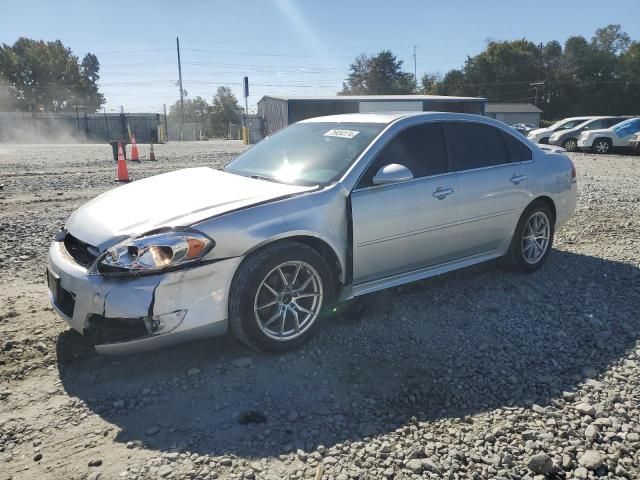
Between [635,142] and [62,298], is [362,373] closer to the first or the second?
[62,298]

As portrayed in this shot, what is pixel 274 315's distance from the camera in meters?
3.40

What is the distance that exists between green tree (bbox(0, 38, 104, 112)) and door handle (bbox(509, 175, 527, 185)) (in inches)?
3237

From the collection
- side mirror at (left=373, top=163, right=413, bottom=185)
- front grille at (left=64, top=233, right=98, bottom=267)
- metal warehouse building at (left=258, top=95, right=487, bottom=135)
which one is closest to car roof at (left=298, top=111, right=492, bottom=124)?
side mirror at (left=373, top=163, right=413, bottom=185)

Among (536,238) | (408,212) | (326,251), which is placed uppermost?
(408,212)

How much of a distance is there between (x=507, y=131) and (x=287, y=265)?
286 cm

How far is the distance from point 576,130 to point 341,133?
71.1 ft

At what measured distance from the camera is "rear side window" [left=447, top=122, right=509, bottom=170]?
4.50 m

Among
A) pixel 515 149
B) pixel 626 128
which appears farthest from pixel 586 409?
pixel 626 128

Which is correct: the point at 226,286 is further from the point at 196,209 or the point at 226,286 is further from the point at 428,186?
the point at 428,186

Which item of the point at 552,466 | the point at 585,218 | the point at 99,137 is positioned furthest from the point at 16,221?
the point at 99,137

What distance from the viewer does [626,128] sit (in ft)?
68.8

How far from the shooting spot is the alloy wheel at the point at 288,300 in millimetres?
3361

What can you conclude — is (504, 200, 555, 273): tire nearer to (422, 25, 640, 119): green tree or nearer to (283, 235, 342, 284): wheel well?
(283, 235, 342, 284): wheel well

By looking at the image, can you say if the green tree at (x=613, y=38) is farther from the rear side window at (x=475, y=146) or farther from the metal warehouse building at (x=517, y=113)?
the rear side window at (x=475, y=146)
